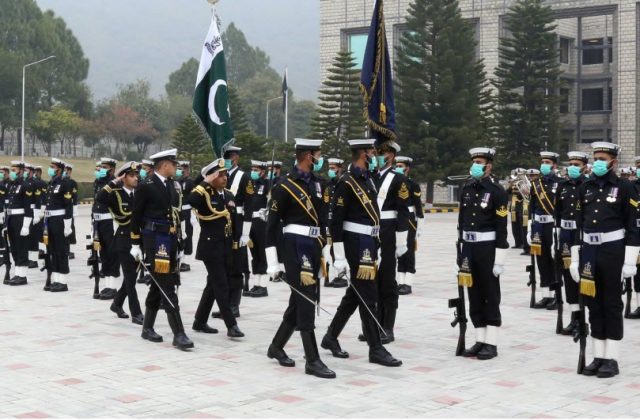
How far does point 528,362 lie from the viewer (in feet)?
27.9

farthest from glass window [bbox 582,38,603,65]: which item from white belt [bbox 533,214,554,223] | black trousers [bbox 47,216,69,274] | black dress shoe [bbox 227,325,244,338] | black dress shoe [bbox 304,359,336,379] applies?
black dress shoe [bbox 304,359,336,379]

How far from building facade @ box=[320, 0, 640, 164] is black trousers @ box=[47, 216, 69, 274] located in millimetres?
42057

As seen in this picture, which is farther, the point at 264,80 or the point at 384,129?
the point at 264,80

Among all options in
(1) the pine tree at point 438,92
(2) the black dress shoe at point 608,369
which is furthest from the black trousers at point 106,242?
(1) the pine tree at point 438,92

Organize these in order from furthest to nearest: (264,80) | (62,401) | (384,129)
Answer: (264,80) < (384,129) < (62,401)

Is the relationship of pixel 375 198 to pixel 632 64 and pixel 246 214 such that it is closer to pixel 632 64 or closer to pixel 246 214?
pixel 246 214

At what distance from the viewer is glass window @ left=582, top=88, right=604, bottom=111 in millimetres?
57125

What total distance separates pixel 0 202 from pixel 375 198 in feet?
35.6

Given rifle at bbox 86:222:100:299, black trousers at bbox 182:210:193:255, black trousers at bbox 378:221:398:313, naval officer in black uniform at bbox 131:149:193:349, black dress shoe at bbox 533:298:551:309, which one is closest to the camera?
black trousers at bbox 378:221:398:313

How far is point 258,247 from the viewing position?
1330 centimetres

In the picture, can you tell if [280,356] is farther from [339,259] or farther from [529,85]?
[529,85]

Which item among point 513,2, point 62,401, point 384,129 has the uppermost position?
point 513,2

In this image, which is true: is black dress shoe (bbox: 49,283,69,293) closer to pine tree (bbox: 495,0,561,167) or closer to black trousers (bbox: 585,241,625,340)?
black trousers (bbox: 585,241,625,340)

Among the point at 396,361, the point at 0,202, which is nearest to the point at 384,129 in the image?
the point at 396,361
